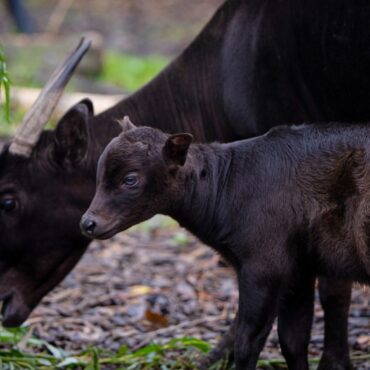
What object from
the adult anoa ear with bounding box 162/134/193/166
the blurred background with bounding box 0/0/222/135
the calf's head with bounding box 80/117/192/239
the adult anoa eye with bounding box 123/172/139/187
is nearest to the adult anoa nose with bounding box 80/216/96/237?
the calf's head with bounding box 80/117/192/239

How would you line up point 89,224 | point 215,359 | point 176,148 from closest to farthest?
point 89,224, point 176,148, point 215,359

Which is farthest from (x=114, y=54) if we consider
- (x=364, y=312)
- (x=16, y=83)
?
(x=364, y=312)

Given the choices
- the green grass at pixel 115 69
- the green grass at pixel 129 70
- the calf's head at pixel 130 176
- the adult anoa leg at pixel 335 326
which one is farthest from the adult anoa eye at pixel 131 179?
the green grass at pixel 129 70

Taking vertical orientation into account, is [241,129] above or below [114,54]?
below

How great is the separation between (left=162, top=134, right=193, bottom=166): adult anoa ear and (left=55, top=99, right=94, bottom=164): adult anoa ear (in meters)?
1.32

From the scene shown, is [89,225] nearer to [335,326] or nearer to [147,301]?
[335,326]

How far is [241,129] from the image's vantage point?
5766mm

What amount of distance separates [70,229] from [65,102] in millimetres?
5610

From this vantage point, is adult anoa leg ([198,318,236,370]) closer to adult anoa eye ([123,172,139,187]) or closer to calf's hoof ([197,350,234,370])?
calf's hoof ([197,350,234,370])

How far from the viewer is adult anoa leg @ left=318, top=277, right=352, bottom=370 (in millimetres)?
5465

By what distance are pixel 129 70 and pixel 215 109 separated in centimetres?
820

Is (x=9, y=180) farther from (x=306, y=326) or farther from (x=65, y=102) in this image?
(x=65, y=102)

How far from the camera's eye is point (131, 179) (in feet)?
14.6

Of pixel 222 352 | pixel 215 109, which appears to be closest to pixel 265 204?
pixel 222 352
